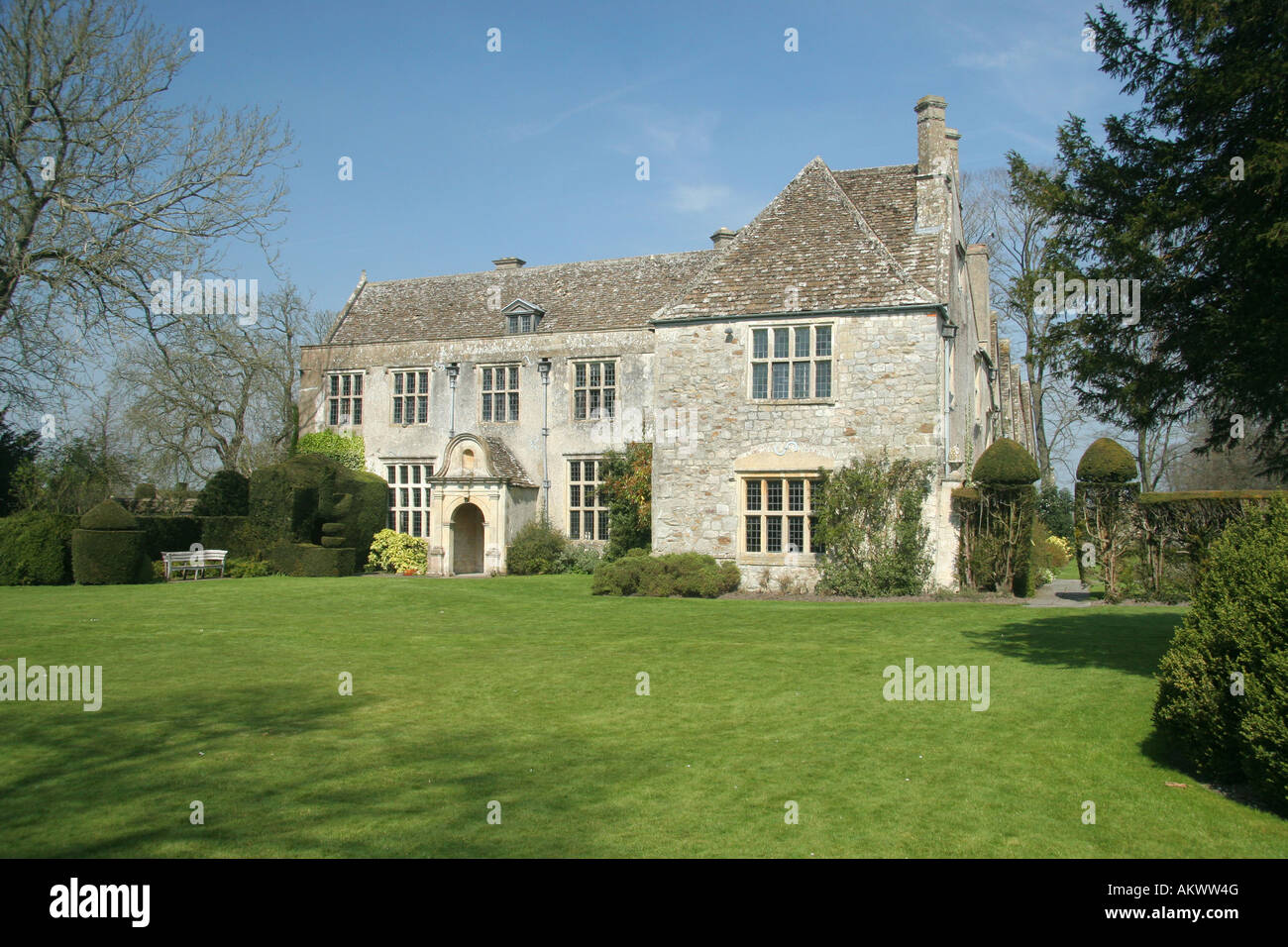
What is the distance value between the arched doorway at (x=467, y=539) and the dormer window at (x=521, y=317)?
676 centimetres

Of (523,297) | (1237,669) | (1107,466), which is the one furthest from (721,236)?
(1237,669)

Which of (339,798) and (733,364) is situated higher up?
(733,364)

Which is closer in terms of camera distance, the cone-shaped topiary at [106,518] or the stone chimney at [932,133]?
the stone chimney at [932,133]

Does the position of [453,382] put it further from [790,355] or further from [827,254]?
[827,254]

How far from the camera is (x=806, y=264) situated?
23.2 meters

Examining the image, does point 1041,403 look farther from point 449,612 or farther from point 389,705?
point 389,705

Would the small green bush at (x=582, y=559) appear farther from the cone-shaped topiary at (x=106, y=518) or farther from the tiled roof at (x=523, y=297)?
the cone-shaped topiary at (x=106, y=518)

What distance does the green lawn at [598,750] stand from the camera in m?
5.83

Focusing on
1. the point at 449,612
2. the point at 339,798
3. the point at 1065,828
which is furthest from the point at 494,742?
the point at 449,612

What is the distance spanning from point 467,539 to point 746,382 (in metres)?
14.0

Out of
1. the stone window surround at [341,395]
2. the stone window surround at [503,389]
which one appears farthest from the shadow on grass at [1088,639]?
the stone window surround at [341,395]

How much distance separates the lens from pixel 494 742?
8125 millimetres
